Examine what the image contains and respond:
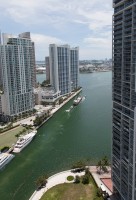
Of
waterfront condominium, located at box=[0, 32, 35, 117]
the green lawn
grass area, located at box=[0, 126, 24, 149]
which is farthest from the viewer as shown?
waterfront condominium, located at box=[0, 32, 35, 117]

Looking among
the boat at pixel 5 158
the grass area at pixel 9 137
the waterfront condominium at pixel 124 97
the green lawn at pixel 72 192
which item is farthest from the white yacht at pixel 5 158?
the waterfront condominium at pixel 124 97

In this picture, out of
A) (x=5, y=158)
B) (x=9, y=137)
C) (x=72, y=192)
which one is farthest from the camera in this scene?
(x=9, y=137)

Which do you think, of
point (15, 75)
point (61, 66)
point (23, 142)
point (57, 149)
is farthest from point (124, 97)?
point (61, 66)

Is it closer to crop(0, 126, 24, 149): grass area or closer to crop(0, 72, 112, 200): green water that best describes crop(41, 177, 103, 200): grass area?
crop(0, 72, 112, 200): green water

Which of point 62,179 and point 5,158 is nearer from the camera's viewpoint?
point 62,179

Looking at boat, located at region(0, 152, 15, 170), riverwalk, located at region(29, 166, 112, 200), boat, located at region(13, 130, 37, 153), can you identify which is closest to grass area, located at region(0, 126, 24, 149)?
boat, located at region(13, 130, 37, 153)

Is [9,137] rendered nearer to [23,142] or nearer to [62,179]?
[23,142]

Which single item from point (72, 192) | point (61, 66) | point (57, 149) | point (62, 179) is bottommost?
point (72, 192)
